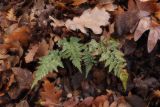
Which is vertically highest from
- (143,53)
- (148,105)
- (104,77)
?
(143,53)

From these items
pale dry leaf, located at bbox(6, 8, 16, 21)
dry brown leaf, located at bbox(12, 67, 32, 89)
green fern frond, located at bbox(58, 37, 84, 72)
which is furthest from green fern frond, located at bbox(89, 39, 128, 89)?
pale dry leaf, located at bbox(6, 8, 16, 21)

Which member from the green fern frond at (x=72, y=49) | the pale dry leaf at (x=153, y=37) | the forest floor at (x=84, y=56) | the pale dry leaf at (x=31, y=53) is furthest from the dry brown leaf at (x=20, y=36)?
the pale dry leaf at (x=153, y=37)

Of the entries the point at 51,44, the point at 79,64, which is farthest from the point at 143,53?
the point at 51,44

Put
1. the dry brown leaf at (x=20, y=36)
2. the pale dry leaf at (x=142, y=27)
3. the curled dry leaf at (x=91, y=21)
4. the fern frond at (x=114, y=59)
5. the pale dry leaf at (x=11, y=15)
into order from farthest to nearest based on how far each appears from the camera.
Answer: the pale dry leaf at (x=11, y=15) → the dry brown leaf at (x=20, y=36) → the curled dry leaf at (x=91, y=21) → the pale dry leaf at (x=142, y=27) → the fern frond at (x=114, y=59)

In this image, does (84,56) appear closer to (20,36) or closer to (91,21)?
(91,21)

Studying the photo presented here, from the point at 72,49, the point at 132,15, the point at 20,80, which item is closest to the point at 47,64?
the point at 72,49

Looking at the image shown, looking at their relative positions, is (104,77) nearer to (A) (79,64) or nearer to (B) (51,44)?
(A) (79,64)

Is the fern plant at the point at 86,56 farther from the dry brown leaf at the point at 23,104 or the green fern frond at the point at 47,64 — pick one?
the dry brown leaf at the point at 23,104

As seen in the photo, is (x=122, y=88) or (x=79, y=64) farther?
(x=122, y=88)
